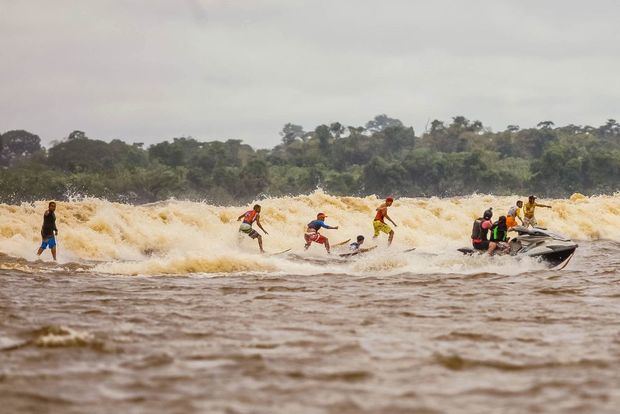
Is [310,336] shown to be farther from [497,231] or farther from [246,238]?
[246,238]

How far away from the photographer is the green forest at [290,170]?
64.1 meters

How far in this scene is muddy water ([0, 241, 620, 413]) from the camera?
586 centimetres

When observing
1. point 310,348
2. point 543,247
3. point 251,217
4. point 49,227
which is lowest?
point 310,348

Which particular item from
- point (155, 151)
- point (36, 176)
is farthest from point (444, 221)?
point (155, 151)

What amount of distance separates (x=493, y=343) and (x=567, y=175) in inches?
2772

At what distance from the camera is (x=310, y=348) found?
7680 millimetres

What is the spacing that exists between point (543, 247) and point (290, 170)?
60.9m

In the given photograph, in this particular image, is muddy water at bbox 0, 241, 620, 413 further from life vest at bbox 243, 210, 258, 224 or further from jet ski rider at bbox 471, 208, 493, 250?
life vest at bbox 243, 210, 258, 224

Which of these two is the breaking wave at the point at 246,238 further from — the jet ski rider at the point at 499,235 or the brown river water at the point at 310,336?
the jet ski rider at the point at 499,235

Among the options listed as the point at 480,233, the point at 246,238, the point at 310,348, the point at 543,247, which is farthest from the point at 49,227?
the point at 310,348

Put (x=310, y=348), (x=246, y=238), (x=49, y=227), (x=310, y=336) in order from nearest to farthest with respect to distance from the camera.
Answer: (x=310, y=348), (x=310, y=336), (x=49, y=227), (x=246, y=238)

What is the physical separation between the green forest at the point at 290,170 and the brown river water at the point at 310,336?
157 feet

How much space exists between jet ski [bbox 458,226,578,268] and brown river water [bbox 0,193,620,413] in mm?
258

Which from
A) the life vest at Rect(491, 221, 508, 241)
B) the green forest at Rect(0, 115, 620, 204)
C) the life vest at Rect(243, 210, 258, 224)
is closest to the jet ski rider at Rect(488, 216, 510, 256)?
the life vest at Rect(491, 221, 508, 241)
